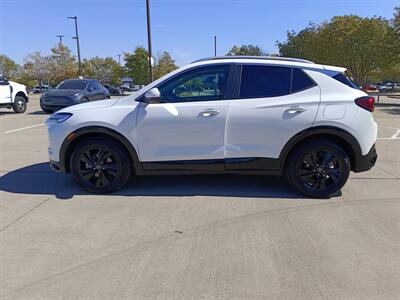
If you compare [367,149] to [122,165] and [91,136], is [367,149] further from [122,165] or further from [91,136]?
[91,136]

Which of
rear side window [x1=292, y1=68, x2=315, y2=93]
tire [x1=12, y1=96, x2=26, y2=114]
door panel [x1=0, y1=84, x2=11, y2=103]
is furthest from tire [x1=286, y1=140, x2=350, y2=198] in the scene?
tire [x1=12, y1=96, x2=26, y2=114]

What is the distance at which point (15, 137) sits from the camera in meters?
9.15

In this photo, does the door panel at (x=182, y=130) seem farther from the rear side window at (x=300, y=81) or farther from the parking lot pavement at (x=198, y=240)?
the rear side window at (x=300, y=81)

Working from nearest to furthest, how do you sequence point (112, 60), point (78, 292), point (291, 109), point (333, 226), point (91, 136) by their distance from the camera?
point (78, 292)
point (333, 226)
point (291, 109)
point (91, 136)
point (112, 60)

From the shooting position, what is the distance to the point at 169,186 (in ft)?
16.3

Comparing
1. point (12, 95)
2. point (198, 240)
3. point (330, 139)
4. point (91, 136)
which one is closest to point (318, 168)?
point (330, 139)

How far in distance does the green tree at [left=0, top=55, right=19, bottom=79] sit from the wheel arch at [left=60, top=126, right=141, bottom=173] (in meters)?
73.6

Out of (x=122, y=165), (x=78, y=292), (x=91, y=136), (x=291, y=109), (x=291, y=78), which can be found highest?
(x=291, y=78)

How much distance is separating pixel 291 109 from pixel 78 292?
10.3 ft

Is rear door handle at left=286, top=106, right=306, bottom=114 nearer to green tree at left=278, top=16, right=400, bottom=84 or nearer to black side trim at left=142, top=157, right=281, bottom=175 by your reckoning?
black side trim at left=142, top=157, right=281, bottom=175

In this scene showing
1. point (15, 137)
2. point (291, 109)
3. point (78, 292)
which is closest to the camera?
point (78, 292)

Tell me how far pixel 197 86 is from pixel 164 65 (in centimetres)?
4365

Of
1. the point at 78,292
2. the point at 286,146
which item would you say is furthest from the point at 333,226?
the point at 78,292

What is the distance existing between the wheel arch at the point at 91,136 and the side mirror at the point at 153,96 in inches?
24.0
